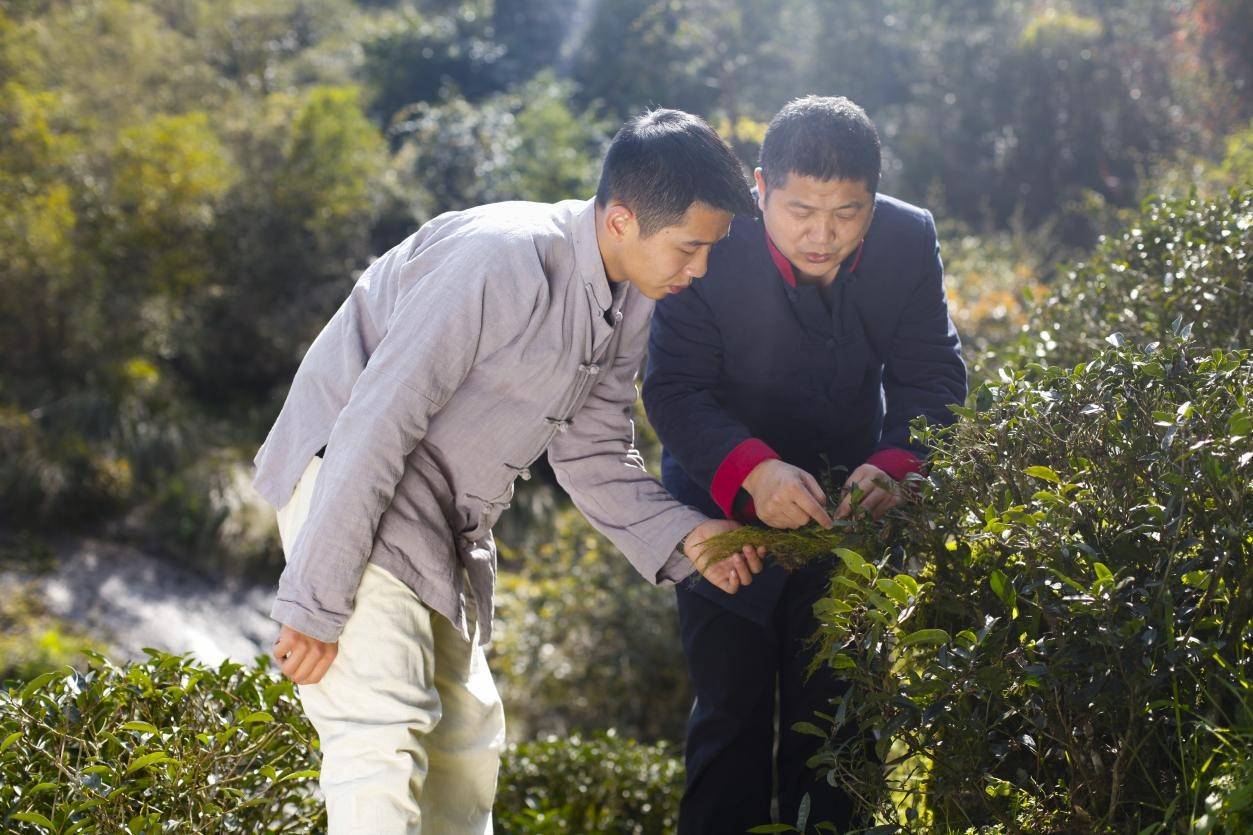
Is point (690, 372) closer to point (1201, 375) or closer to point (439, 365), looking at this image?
point (439, 365)

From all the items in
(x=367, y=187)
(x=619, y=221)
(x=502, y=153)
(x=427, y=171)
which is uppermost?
(x=619, y=221)

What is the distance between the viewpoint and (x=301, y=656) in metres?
2.18

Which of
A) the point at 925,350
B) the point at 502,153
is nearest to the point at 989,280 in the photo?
the point at 502,153

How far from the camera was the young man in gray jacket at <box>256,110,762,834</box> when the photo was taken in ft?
7.08

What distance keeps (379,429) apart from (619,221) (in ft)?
1.95

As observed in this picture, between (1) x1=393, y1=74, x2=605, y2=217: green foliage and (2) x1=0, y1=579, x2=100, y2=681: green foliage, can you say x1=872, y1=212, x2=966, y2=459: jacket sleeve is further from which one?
(1) x1=393, y1=74, x2=605, y2=217: green foliage

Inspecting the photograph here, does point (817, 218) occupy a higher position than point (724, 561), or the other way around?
point (817, 218)

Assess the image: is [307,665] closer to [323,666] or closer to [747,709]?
[323,666]

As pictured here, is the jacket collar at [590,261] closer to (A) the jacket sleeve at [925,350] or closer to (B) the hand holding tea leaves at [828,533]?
(B) the hand holding tea leaves at [828,533]

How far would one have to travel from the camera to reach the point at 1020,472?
81.0 inches

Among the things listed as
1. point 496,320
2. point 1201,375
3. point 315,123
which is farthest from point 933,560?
point 315,123

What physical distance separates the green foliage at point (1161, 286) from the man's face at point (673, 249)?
106 centimetres

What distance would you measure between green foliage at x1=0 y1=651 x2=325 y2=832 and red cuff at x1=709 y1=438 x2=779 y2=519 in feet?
3.24

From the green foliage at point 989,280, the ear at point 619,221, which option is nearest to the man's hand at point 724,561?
the ear at point 619,221
